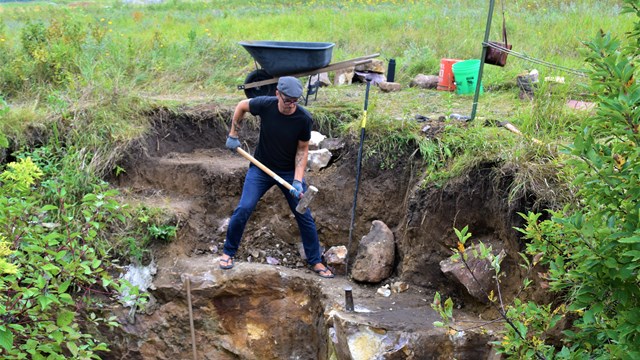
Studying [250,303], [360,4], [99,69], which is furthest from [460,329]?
[360,4]

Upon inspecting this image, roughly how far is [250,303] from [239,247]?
0.61 m

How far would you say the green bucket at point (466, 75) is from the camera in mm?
7242

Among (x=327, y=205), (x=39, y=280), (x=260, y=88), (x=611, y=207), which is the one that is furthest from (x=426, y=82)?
(x=611, y=207)

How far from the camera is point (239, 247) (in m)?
5.88

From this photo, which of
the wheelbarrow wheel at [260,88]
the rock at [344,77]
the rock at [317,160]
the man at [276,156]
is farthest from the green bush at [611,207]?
the rock at [344,77]

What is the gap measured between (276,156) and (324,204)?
3.01ft

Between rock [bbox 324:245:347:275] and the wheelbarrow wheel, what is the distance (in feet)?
6.47

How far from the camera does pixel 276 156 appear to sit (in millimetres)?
5285

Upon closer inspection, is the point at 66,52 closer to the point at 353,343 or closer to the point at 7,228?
the point at 7,228

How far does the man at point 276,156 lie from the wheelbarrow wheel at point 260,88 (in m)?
1.43

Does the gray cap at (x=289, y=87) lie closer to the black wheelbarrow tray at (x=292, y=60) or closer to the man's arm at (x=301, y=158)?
the man's arm at (x=301, y=158)

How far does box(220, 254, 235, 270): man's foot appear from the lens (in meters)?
5.39

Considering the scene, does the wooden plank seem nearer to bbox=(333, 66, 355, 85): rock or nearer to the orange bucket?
the orange bucket

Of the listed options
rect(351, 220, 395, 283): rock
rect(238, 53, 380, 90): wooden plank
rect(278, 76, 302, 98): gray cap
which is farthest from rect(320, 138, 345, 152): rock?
rect(278, 76, 302, 98): gray cap
